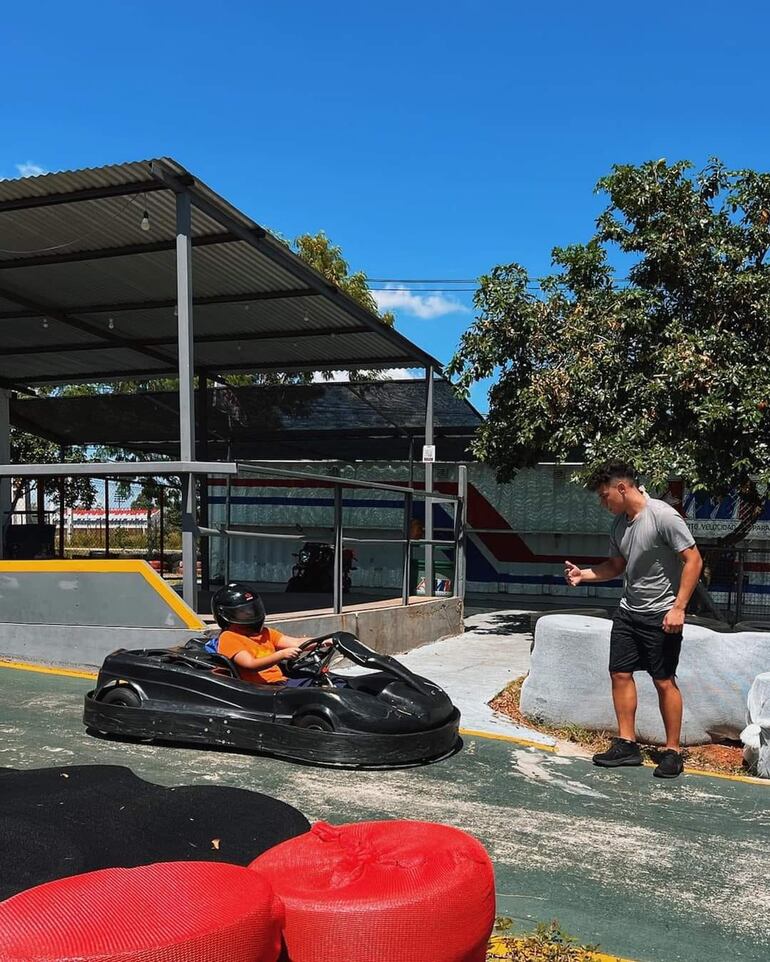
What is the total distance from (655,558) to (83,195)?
6.52 metres

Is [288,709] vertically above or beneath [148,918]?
beneath

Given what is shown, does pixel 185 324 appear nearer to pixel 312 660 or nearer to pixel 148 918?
pixel 312 660

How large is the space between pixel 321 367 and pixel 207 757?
1077cm

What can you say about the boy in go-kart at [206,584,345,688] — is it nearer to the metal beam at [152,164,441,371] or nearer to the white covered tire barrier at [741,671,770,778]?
the white covered tire barrier at [741,671,770,778]

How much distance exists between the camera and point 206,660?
5512 millimetres

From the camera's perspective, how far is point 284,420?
56.9 feet

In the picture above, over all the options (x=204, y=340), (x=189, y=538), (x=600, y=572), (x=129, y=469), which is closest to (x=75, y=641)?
(x=189, y=538)

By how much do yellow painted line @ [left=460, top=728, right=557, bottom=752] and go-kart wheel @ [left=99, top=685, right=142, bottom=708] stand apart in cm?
224

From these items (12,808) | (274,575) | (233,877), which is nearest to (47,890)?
(233,877)

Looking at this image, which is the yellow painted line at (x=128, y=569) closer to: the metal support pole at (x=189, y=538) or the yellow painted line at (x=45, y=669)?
the metal support pole at (x=189, y=538)

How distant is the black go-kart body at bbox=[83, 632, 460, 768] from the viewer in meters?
5.06

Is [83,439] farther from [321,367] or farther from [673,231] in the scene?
[673,231]

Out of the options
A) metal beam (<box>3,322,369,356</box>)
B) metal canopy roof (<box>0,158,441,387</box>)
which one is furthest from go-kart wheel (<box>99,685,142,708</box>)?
metal beam (<box>3,322,369,356</box>)

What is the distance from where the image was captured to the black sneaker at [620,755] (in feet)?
17.6
